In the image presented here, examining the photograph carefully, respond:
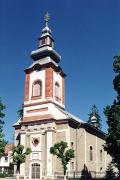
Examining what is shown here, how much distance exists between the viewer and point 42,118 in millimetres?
42812

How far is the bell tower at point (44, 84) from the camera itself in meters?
43.8

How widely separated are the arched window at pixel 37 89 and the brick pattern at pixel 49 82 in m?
1.42

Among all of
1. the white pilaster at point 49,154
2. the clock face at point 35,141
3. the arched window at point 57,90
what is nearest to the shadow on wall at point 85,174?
the white pilaster at point 49,154

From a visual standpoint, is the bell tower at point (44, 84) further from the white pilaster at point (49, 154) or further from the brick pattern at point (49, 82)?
the white pilaster at point (49, 154)

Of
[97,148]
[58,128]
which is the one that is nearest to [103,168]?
[97,148]

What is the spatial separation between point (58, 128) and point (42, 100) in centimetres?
507

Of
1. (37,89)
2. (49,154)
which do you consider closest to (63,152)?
(49,154)

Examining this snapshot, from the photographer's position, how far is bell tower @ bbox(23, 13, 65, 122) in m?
43.8

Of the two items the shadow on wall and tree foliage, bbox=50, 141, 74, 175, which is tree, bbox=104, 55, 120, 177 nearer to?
tree foliage, bbox=50, 141, 74, 175

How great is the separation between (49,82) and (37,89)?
2578mm

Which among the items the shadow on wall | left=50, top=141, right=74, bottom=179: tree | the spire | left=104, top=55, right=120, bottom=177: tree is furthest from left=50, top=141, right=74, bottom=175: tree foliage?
the spire

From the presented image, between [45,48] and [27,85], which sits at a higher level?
[45,48]

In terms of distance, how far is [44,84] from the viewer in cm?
4500

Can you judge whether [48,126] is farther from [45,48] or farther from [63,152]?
[45,48]
